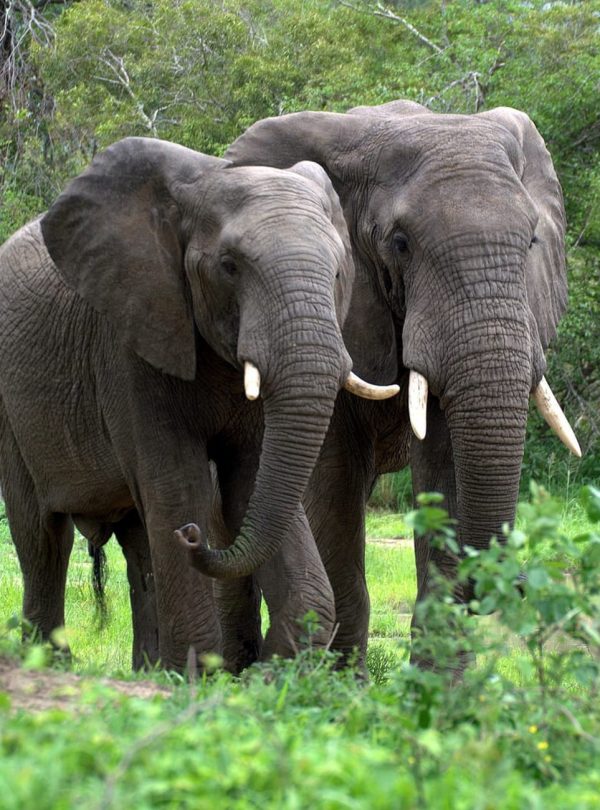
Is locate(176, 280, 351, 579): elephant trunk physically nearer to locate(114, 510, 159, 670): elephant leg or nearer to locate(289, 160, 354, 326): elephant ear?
locate(289, 160, 354, 326): elephant ear

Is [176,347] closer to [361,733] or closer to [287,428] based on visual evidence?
[287,428]

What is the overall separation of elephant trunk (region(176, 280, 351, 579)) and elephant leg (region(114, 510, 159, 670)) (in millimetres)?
2101

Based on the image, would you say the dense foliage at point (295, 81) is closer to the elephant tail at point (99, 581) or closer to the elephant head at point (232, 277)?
the elephant tail at point (99, 581)

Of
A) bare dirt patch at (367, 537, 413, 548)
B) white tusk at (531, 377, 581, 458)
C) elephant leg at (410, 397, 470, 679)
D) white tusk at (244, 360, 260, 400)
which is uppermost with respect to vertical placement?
white tusk at (244, 360, 260, 400)

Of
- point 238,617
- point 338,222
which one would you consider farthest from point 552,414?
point 238,617

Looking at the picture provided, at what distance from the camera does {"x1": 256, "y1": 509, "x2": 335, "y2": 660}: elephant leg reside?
5.85m

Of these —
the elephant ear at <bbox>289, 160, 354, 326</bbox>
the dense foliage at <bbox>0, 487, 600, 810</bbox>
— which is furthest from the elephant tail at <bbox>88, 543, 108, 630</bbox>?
the dense foliage at <bbox>0, 487, 600, 810</bbox>

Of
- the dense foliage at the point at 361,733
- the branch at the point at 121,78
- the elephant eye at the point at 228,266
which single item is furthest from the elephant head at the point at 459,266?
the branch at the point at 121,78

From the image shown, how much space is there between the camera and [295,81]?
14.7m

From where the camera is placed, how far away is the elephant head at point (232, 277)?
5.29 metres

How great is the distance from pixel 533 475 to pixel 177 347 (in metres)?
7.55

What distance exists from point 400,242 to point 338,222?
0.35 meters

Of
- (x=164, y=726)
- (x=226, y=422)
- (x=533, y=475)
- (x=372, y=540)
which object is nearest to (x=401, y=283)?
(x=226, y=422)

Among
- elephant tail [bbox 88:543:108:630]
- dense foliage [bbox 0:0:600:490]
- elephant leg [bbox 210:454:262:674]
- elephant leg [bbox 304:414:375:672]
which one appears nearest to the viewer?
elephant leg [bbox 304:414:375:672]
